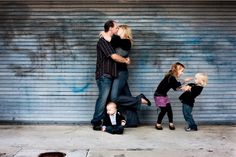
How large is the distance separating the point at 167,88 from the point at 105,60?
1.29 m

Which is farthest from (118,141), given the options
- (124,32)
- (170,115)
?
(124,32)

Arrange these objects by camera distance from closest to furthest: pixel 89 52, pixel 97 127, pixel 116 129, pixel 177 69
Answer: pixel 116 129, pixel 177 69, pixel 97 127, pixel 89 52

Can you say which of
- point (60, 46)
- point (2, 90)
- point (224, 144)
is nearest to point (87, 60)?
point (60, 46)

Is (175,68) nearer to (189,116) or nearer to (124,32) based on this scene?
(189,116)

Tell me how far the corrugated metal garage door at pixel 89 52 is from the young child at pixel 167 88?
0.45 m

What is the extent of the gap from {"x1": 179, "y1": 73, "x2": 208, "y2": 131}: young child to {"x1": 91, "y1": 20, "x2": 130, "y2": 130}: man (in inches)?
49.5

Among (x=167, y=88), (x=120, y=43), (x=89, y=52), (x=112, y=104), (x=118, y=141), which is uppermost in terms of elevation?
(x=120, y=43)

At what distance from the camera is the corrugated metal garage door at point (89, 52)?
9133 mm

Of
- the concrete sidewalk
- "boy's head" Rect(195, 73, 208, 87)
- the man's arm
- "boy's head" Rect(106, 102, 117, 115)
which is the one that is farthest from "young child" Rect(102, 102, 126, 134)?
A: "boy's head" Rect(195, 73, 208, 87)

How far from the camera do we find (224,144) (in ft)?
25.6

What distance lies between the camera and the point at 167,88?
873cm

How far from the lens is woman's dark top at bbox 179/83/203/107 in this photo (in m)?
8.66

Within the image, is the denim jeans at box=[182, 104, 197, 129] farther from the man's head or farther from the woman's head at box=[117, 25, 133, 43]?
the man's head

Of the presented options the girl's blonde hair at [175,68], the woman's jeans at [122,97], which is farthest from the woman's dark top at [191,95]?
the woman's jeans at [122,97]
